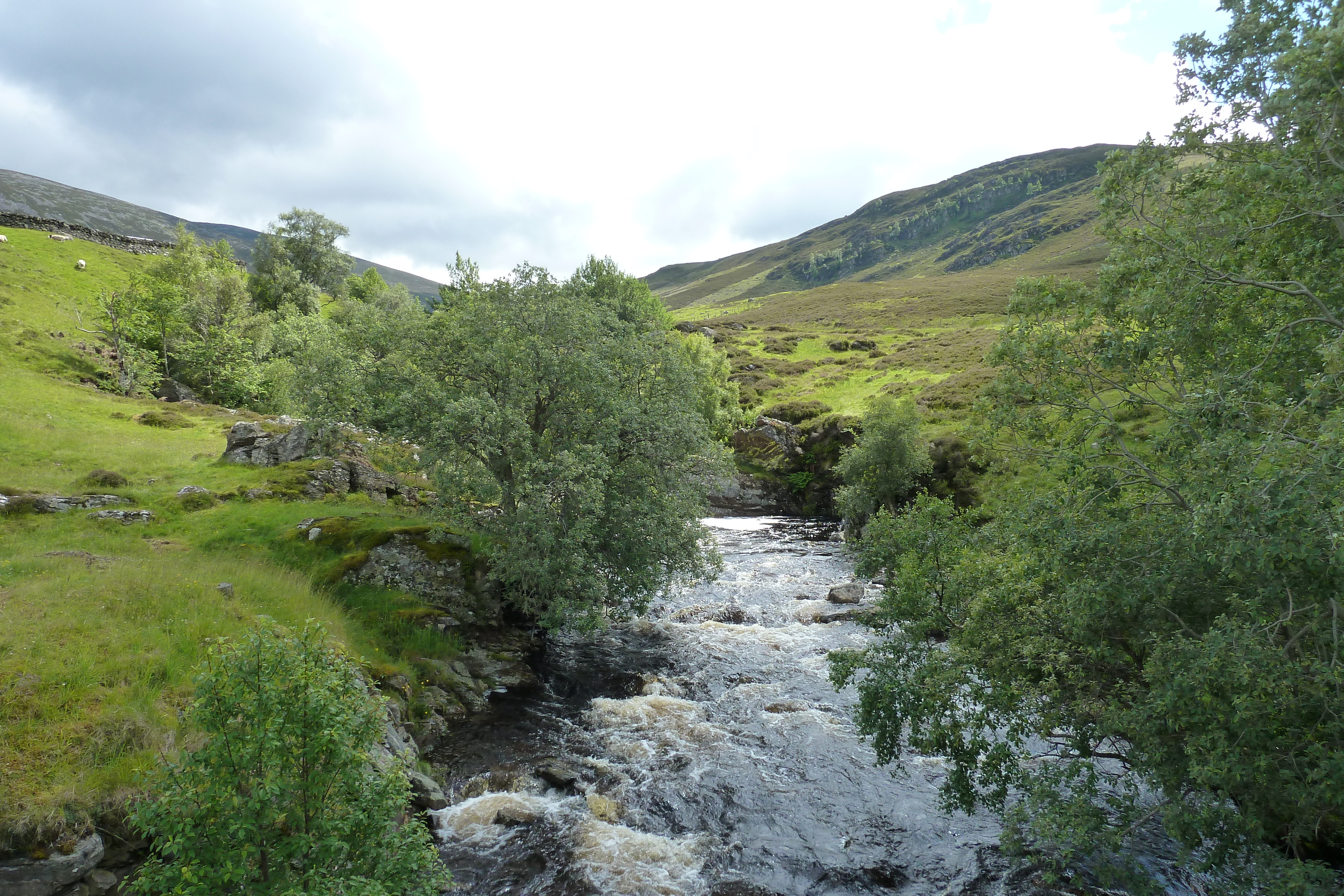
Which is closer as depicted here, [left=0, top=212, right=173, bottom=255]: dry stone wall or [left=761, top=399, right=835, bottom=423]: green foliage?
[left=0, top=212, right=173, bottom=255]: dry stone wall

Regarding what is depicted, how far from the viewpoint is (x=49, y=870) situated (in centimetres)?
959

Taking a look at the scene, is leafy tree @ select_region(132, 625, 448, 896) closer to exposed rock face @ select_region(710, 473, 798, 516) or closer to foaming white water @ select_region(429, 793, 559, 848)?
foaming white water @ select_region(429, 793, 559, 848)

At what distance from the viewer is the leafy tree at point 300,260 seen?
83.5m

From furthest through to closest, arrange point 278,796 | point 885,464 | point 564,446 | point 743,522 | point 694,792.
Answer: point 743,522 < point 885,464 < point 564,446 < point 694,792 < point 278,796

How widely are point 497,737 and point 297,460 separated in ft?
76.0

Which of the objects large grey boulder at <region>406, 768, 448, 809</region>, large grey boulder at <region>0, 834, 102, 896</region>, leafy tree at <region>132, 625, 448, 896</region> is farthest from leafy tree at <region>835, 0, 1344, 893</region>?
large grey boulder at <region>0, 834, 102, 896</region>

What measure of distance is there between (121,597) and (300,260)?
95.0 metres

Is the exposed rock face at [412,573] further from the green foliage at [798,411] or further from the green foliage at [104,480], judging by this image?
the green foliage at [798,411]

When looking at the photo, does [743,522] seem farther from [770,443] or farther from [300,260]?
[300,260]

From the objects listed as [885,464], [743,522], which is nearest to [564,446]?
[885,464]

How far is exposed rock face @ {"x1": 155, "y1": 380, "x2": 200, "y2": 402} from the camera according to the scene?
52156mm

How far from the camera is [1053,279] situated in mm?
14281

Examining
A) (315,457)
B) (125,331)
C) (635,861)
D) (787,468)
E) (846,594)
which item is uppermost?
(125,331)

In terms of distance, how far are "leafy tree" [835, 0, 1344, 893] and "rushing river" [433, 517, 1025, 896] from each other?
2455mm
